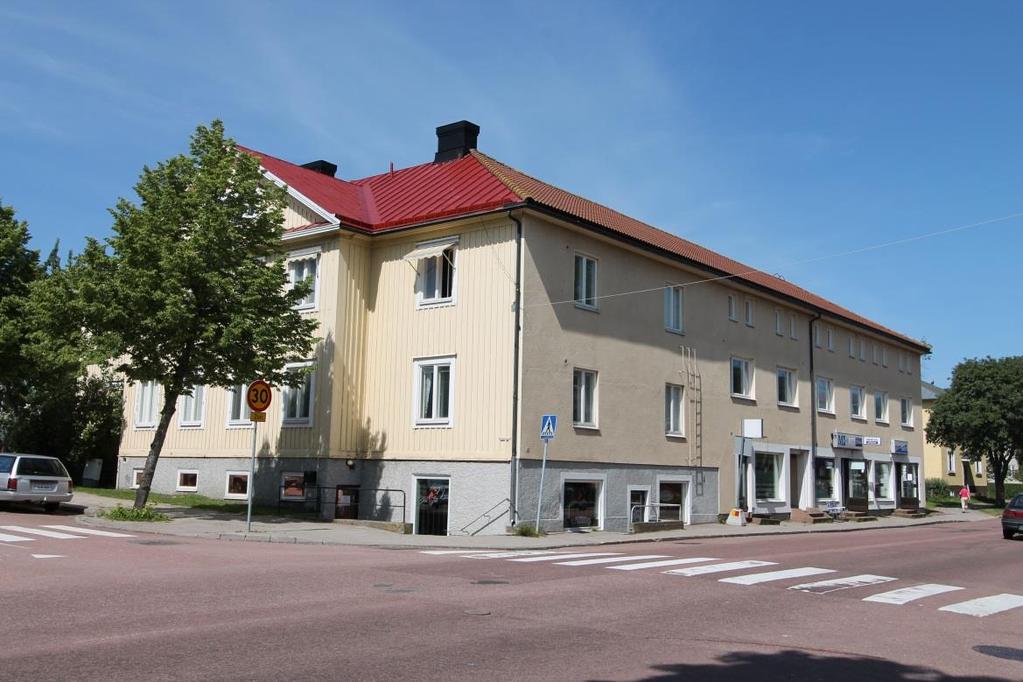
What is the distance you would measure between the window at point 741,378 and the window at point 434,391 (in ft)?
38.8

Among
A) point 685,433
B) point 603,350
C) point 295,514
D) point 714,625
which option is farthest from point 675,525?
point 714,625

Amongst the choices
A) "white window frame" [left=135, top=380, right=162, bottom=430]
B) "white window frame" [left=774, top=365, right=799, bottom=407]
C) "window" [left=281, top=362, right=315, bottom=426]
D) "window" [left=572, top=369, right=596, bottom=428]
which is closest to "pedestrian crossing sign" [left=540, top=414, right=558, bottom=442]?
"window" [left=572, top=369, right=596, bottom=428]

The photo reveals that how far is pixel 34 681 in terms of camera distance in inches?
252

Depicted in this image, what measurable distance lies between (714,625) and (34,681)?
6.32 meters

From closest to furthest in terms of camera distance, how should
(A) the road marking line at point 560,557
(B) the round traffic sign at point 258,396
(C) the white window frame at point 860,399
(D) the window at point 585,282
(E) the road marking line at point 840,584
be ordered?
(E) the road marking line at point 840,584, (A) the road marking line at point 560,557, (B) the round traffic sign at point 258,396, (D) the window at point 585,282, (C) the white window frame at point 860,399

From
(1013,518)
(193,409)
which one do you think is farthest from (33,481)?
(1013,518)

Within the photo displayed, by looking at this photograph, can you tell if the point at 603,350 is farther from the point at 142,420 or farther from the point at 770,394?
the point at 142,420

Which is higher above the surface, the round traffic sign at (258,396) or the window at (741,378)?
the window at (741,378)

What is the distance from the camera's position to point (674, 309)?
29.5m

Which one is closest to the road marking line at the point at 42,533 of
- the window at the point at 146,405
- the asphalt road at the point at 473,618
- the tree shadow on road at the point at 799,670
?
the asphalt road at the point at 473,618

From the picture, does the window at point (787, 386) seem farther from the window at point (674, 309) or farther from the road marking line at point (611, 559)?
the road marking line at point (611, 559)

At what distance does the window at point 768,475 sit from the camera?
3344cm

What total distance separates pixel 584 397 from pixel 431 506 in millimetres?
5016

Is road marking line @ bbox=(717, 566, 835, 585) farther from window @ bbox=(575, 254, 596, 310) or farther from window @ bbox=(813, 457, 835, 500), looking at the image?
window @ bbox=(813, 457, 835, 500)
